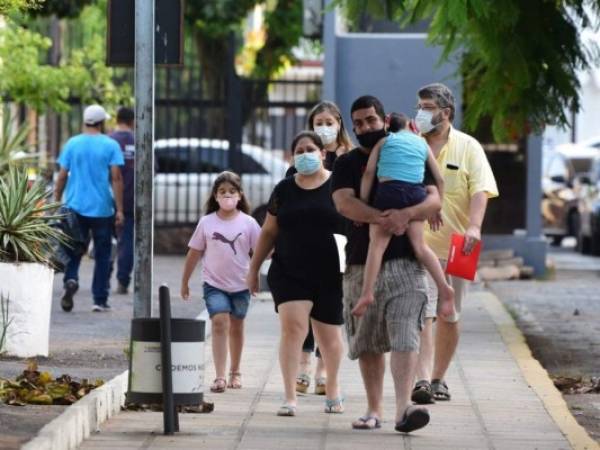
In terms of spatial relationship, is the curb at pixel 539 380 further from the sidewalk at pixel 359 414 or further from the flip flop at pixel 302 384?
the flip flop at pixel 302 384

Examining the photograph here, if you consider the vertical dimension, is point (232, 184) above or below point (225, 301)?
above

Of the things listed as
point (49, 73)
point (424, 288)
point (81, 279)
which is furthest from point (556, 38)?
point (49, 73)

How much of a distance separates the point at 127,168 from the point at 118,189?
1.00m

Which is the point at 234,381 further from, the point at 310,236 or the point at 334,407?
the point at 310,236

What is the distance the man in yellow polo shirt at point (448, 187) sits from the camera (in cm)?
1090

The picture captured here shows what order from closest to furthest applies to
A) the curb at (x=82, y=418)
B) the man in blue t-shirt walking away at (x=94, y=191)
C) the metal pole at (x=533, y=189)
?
the curb at (x=82, y=418) → the man in blue t-shirt walking away at (x=94, y=191) → the metal pole at (x=533, y=189)

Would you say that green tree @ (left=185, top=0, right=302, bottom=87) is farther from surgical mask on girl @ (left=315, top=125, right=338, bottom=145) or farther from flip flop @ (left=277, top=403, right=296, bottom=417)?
flip flop @ (left=277, top=403, right=296, bottom=417)

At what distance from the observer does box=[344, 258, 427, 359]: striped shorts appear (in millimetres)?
9312

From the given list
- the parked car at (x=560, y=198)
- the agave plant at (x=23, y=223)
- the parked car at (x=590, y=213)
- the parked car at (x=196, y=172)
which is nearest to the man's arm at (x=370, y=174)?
the agave plant at (x=23, y=223)

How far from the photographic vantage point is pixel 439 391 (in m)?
11.0

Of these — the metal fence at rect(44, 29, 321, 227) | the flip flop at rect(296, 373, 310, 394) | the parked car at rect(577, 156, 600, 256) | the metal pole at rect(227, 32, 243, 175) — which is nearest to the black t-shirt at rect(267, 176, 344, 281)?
the flip flop at rect(296, 373, 310, 394)

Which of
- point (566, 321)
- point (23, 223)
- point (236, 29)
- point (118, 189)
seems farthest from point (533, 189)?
point (23, 223)

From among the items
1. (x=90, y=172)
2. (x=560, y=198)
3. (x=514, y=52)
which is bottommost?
(x=560, y=198)

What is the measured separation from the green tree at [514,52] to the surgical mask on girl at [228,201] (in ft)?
6.39
